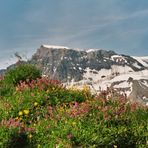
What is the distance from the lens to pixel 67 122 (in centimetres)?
1355

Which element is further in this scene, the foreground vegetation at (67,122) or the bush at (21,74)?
the bush at (21,74)

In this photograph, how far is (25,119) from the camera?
1534 cm

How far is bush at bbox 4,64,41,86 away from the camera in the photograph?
20062 mm

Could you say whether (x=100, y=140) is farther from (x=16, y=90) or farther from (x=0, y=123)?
(x=16, y=90)

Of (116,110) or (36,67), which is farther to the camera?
(36,67)

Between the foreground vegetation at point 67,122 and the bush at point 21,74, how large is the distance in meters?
2.91

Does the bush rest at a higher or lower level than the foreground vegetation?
higher

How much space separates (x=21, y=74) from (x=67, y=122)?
6915 millimetres

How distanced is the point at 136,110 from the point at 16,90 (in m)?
4.50

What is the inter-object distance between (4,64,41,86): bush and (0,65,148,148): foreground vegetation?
2.91m

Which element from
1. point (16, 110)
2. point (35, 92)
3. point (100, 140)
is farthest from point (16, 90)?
point (100, 140)

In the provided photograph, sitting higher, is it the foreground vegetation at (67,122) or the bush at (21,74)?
the bush at (21,74)

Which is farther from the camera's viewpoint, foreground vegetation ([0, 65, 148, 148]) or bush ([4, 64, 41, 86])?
bush ([4, 64, 41, 86])

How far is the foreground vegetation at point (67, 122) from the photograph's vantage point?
13.0 meters
